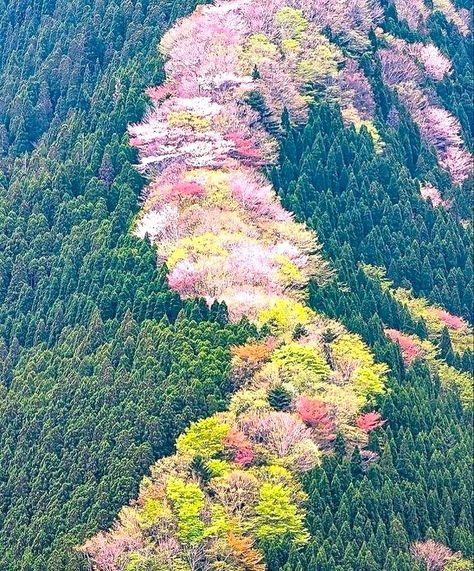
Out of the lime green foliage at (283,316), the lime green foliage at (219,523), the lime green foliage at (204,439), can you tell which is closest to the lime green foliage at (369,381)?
the lime green foliage at (283,316)

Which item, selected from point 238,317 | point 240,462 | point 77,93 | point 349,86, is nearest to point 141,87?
point 77,93

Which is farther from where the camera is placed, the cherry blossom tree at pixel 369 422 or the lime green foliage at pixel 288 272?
the lime green foliage at pixel 288 272

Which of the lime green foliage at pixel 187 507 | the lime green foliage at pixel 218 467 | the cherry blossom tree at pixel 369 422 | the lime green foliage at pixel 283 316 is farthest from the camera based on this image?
the lime green foliage at pixel 283 316

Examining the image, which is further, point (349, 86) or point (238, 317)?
point (349, 86)

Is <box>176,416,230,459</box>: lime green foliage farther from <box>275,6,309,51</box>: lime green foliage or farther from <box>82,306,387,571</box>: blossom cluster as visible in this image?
<box>275,6,309,51</box>: lime green foliage

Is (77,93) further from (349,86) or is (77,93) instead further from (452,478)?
(452,478)

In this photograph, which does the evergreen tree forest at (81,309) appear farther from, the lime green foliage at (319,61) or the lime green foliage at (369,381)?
the lime green foliage at (319,61)
